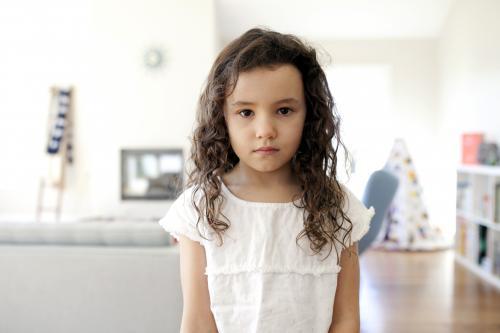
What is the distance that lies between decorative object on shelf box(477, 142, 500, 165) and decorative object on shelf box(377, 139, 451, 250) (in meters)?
0.90

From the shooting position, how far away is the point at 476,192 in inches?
166

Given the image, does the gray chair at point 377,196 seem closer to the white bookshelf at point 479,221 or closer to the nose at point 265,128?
the nose at point 265,128

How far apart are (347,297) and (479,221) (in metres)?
3.61

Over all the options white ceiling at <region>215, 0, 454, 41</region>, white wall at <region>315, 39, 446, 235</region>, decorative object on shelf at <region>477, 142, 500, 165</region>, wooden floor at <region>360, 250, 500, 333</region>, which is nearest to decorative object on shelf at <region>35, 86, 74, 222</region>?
white ceiling at <region>215, 0, 454, 41</region>

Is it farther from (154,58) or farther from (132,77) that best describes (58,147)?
(154,58)

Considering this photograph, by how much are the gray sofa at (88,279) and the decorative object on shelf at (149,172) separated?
3560mm

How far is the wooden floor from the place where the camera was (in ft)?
9.14

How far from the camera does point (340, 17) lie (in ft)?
18.8

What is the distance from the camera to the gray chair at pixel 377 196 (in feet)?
6.72

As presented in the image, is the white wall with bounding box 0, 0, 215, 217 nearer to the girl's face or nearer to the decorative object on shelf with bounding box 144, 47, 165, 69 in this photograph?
the decorative object on shelf with bounding box 144, 47, 165, 69

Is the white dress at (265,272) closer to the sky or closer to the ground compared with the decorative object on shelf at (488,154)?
closer to the ground

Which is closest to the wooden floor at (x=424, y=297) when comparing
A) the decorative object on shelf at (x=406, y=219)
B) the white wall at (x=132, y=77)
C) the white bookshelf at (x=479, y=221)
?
the white bookshelf at (x=479, y=221)

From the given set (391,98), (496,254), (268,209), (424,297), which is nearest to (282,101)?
(268,209)

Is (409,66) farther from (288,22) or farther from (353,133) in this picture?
(288,22)
